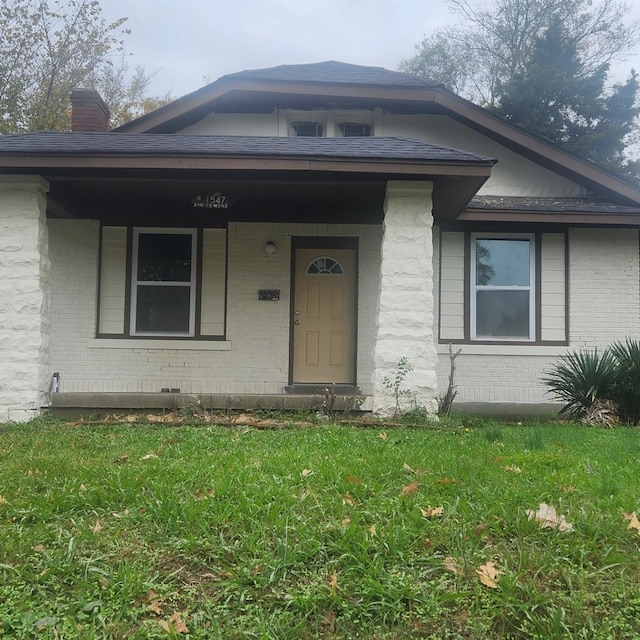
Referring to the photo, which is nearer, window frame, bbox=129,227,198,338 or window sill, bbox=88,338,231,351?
window sill, bbox=88,338,231,351

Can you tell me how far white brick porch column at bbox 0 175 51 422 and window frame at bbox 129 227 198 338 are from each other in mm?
1891

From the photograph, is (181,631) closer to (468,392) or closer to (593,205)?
(468,392)

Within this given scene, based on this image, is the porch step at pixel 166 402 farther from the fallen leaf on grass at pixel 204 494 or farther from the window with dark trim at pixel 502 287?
the fallen leaf on grass at pixel 204 494

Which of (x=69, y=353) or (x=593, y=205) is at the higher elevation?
(x=593, y=205)

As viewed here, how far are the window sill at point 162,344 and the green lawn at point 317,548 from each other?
15.0 ft

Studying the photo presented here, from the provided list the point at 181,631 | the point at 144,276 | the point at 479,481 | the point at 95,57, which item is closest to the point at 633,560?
the point at 479,481

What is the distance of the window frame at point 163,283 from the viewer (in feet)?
29.7

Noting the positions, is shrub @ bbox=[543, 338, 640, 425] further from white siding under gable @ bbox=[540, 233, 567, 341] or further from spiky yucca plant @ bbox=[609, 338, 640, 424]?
white siding under gable @ bbox=[540, 233, 567, 341]

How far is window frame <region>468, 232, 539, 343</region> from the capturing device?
9180 mm

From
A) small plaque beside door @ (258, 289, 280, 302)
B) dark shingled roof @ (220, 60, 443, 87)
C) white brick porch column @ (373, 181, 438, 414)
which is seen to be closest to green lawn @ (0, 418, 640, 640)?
white brick porch column @ (373, 181, 438, 414)

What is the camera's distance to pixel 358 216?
9.05 meters

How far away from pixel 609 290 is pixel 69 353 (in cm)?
841

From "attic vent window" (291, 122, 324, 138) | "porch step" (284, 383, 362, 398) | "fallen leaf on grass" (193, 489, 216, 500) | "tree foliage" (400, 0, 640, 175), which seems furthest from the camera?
"tree foliage" (400, 0, 640, 175)

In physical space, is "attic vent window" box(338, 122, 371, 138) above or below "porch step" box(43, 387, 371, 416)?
above
